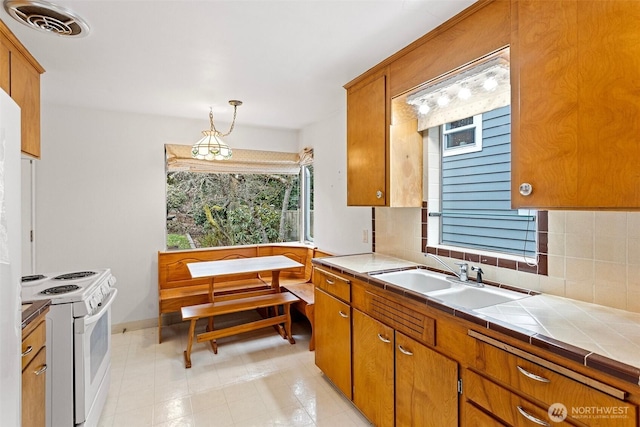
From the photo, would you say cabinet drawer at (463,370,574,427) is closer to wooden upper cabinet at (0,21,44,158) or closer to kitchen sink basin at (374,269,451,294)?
kitchen sink basin at (374,269,451,294)

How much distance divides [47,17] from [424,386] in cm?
262

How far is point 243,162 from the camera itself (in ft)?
13.1

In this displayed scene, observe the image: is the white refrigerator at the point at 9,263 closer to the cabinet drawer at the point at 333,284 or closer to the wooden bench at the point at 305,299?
the cabinet drawer at the point at 333,284

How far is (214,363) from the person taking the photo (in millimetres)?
2777

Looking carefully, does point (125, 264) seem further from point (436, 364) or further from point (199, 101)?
point (436, 364)

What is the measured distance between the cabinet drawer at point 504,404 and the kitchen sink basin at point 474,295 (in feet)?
1.45

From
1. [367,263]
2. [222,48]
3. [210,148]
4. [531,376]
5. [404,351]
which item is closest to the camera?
[531,376]

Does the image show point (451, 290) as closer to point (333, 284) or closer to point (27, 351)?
point (333, 284)

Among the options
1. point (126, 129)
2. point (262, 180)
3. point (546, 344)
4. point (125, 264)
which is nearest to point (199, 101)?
point (126, 129)

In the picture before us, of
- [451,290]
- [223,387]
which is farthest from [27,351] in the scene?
[451,290]

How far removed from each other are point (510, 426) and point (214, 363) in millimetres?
2333

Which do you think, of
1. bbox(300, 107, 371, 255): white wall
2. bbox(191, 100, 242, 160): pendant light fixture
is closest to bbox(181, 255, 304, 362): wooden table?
bbox(300, 107, 371, 255): white wall

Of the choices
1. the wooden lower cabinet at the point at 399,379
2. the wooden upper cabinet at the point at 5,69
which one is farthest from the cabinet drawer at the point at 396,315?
the wooden upper cabinet at the point at 5,69

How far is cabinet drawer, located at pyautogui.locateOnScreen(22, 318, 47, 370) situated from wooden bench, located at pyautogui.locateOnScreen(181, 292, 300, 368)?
4.15ft
